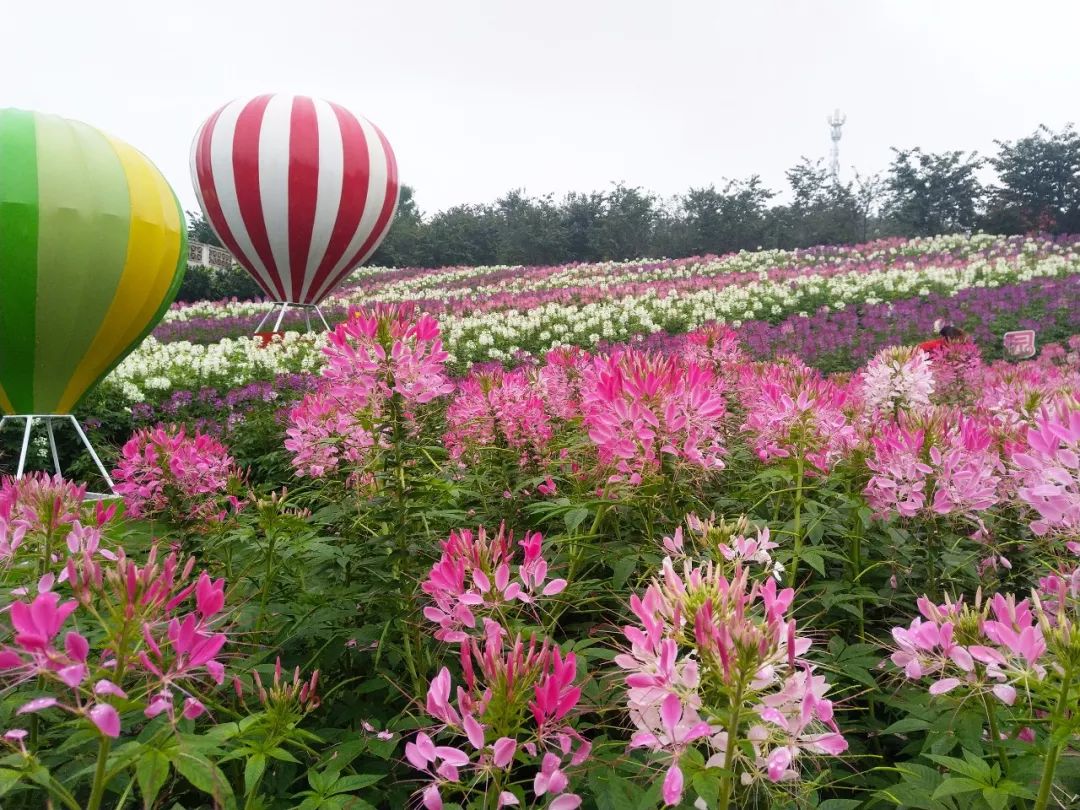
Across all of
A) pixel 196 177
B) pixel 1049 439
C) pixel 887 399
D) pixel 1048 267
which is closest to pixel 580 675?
pixel 1049 439

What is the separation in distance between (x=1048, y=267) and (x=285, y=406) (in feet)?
56.8

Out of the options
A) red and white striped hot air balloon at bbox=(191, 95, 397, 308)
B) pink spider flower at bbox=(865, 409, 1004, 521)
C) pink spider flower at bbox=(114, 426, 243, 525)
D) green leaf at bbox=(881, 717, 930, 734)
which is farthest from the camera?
red and white striped hot air balloon at bbox=(191, 95, 397, 308)

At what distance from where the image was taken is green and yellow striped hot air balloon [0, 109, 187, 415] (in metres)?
4.60

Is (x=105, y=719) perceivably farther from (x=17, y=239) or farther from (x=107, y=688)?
(x=17, y=239)

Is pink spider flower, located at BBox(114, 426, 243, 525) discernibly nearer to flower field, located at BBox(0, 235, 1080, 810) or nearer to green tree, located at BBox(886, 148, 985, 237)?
flower field, located at BBox(0, 235, 1080, 810)

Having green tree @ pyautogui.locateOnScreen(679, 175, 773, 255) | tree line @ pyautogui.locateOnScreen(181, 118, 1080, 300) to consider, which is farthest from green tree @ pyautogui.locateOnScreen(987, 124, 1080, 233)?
green tree @ pyautogui.locateOnScreen(679, 175, 773, 255)

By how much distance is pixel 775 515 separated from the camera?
2.43 metres

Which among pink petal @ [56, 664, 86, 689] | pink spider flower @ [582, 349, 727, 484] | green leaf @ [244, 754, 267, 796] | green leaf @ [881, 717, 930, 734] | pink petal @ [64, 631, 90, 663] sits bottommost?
green leaf @ [881, 717, 930, 734]

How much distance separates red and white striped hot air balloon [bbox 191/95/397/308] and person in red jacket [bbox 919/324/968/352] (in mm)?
8893

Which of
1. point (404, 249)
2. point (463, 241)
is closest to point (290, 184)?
point (463, 241)

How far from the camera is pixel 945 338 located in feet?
20.5

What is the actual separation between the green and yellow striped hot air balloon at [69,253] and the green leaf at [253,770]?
4820 millimetres

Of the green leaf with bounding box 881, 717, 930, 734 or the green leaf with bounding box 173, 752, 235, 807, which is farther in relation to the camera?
the green leaf with bounding box 881, 717, 930, 734

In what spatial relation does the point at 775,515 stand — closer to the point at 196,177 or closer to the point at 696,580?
the point at 696,580
